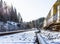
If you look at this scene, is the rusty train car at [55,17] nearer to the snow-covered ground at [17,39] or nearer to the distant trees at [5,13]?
the snow-covered ground at [17,39]

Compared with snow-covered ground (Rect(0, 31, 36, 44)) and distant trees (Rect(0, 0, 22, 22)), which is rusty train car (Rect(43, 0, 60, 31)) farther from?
distant trees (Rect(0, 0, 22, 22))

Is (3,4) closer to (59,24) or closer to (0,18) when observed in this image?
(0,18)

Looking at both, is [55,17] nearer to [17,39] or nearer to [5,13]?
[17,39]

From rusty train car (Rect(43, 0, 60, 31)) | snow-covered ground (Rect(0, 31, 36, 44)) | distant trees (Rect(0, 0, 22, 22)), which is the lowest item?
snow-covered ground (Rect(0, 31, 36, 44))

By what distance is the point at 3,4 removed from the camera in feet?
197

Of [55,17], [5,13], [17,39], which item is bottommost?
[17,39]

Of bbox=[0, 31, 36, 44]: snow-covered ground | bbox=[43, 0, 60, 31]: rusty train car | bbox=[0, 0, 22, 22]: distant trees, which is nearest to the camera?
bbox=[0, 31, 36, 44]: snow-covered ground

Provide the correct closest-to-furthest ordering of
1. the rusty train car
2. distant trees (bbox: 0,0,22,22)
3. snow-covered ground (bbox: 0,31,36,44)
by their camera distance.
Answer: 1. snow-covered ground (bbox: 0,31,36,44)
2. the rusty train car
3. distant trees (bbox: 0,0,22,22)

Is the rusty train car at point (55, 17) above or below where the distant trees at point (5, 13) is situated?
below

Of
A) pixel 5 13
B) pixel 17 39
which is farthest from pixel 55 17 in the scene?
pixel 5 13

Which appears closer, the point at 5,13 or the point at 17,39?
the point at 17,39

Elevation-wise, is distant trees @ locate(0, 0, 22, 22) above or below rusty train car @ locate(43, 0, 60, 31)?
above

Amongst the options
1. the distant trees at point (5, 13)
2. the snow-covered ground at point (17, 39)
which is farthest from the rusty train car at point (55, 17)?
the distant trees at point (5, 13)

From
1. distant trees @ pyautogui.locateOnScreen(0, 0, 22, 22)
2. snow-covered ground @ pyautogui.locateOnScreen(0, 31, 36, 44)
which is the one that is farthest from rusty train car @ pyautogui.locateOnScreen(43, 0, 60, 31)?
distant trees @ pyautogui.locateOnScreen(0, 0, 22, 22)
